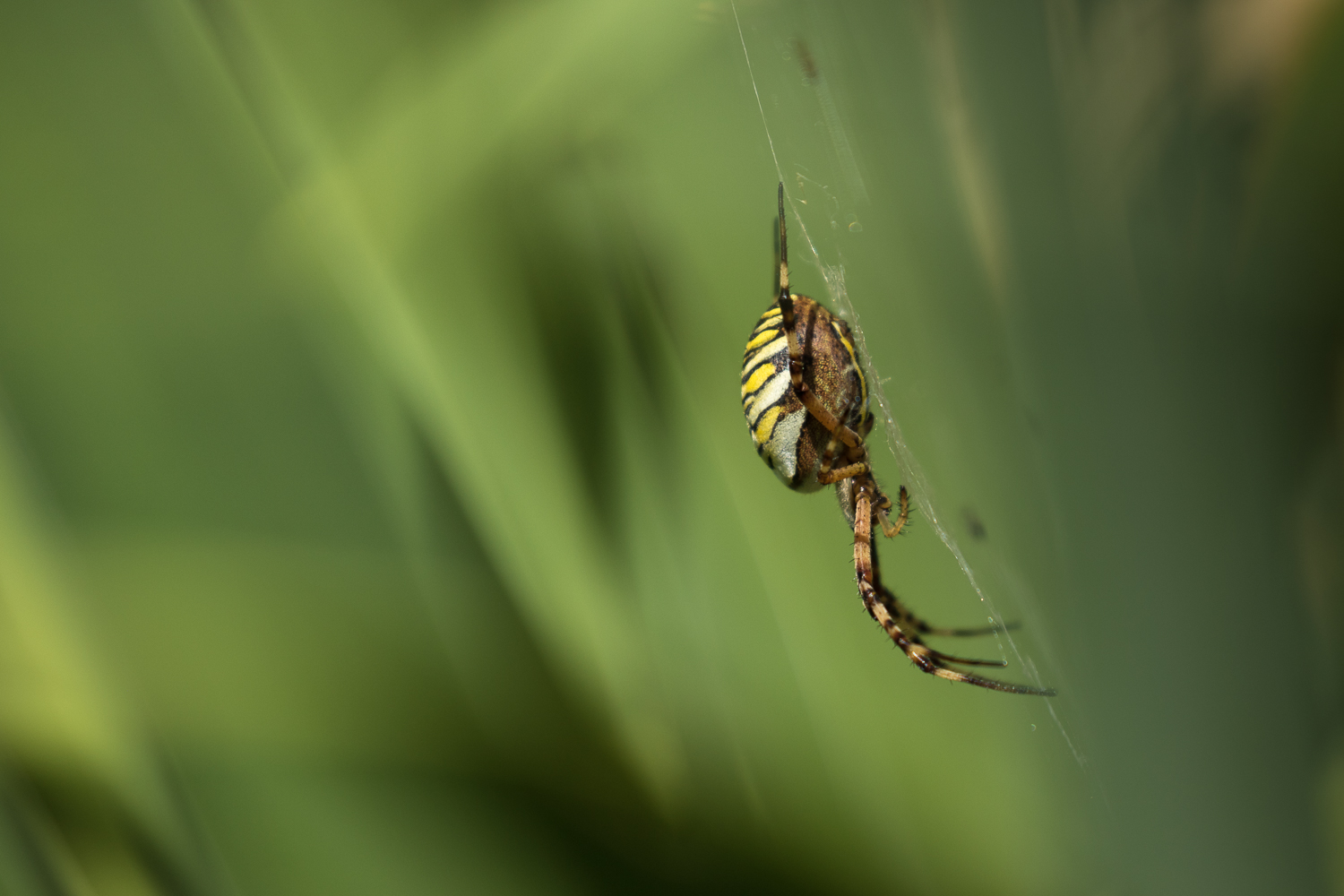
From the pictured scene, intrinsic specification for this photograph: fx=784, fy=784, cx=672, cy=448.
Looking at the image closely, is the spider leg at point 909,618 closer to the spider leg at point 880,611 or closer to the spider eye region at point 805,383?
the spider leg at point 880,611

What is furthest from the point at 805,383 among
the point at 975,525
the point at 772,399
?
the point at 975,525

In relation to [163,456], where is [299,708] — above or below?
below

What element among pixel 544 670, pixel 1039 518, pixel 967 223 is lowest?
pixel 544 670

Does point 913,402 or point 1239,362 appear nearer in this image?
point 1239,362

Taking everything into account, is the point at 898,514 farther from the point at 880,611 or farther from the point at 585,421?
the point at 585,421

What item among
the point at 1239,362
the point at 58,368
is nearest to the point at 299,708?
the point at 58,368

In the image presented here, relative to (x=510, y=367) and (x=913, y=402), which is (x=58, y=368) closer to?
(x=510, y=367)
